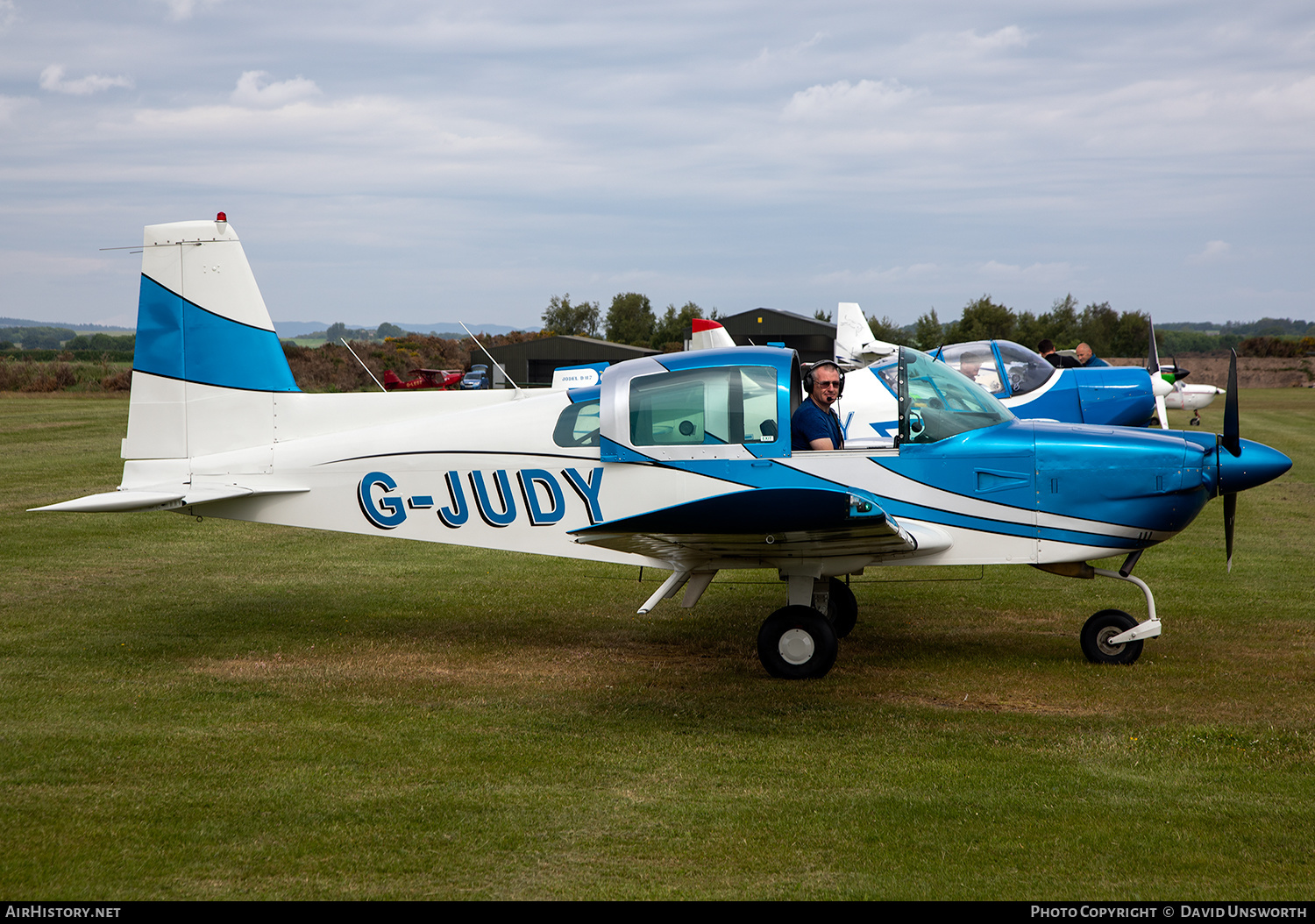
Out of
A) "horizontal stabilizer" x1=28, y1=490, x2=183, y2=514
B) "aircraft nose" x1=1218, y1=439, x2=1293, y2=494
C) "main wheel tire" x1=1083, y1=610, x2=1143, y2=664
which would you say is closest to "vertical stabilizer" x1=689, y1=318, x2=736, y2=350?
"main wheel tire" x1=1083, y1=610, x2=1143, y2=664

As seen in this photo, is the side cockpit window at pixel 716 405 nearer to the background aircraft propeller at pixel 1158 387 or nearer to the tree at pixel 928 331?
the background aircraft propeller at pixel 1158 387

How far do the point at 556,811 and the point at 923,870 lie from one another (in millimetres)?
1563

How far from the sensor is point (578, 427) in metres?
6.80

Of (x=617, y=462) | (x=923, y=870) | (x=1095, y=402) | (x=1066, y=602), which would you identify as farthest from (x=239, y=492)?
(x=1095, y=402)

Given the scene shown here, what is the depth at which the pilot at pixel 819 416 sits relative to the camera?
6457mm

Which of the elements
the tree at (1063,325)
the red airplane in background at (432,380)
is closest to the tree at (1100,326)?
the tree at (1063,325)

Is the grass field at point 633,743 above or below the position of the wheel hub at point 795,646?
below

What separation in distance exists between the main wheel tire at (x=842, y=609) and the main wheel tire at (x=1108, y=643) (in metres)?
1.66

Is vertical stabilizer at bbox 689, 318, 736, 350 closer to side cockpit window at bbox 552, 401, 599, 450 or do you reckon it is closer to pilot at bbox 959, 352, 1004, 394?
pilot at bbox 959, 352, 1004, 394

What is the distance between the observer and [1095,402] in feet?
39.2

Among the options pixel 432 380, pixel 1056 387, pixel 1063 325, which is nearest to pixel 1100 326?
pixel 1063 325

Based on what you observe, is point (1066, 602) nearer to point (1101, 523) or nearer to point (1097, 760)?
point (1101, 523)

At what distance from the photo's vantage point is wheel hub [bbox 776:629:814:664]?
6355mm

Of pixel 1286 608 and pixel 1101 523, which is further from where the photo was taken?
pixel 1286 608
